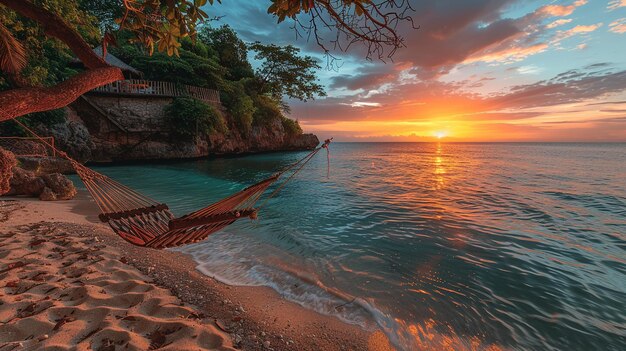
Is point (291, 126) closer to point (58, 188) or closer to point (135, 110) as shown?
point (135, 110)

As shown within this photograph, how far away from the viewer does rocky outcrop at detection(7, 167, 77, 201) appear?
21.7 ft

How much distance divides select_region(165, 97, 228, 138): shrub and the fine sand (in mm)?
14165

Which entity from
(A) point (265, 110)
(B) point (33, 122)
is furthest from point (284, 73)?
(B) point (33, 122)

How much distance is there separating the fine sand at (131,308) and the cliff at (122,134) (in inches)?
512

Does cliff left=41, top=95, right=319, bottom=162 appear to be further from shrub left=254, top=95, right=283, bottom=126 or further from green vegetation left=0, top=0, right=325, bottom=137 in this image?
shrub left=254, top=95, right=283, bottom=126

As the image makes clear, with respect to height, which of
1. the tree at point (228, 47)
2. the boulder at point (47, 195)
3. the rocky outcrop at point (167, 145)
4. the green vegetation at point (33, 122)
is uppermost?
the tree at point (228, 47)

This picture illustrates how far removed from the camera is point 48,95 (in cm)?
180

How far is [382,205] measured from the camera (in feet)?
27.4

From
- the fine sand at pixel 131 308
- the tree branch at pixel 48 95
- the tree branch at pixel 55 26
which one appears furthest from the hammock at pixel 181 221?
the tree branch at pixel 55 26

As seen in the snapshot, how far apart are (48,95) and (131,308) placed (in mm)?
1850

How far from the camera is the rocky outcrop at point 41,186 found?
6625mm

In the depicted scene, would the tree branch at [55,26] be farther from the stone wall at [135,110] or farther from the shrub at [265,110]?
the shrub at [265,110]

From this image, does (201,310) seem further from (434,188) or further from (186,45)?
(186,45)

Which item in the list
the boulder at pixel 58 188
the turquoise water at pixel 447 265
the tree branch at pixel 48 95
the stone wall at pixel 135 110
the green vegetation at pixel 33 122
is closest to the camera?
the tree branch at pixel 48 95
